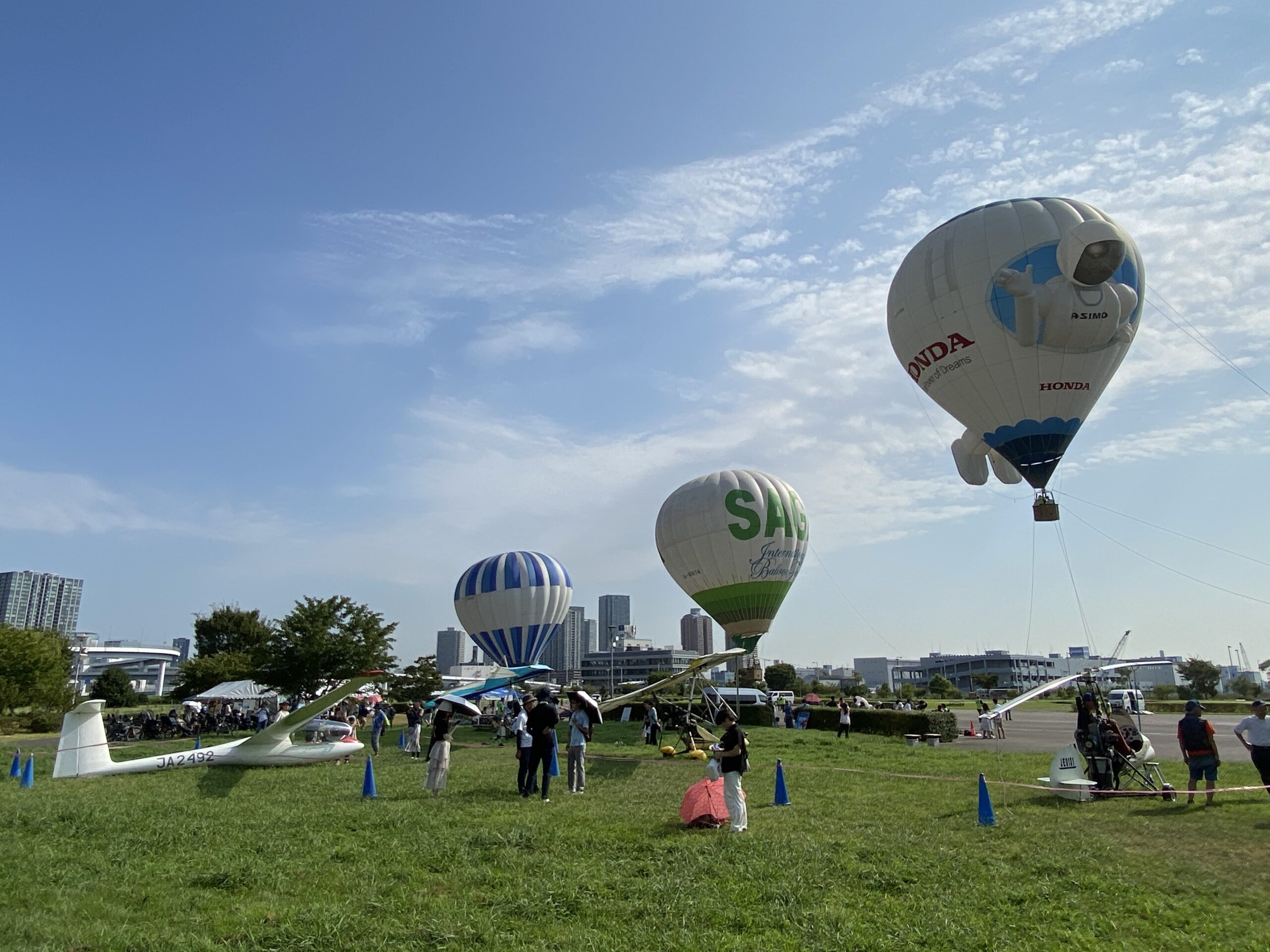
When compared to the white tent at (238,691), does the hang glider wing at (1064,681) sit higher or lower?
higher

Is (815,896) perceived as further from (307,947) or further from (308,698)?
(308,698)

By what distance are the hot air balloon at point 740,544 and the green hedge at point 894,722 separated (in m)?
4.80

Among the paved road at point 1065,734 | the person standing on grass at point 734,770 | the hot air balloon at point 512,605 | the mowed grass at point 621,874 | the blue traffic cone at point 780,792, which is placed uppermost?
the hot air balloon at point 512,605

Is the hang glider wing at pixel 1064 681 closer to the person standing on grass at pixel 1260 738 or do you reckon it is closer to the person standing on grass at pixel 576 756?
the person standing on grass at pixel 1260 738

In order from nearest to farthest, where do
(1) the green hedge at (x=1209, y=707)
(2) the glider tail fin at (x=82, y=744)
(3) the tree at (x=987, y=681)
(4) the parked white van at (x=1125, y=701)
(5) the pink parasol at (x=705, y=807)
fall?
(5) the pink parasol at (x=705, y=807) < (4) the parked white van at (x=1125, y=701) < (2) the glider tail fin at (x=82, y=744) < (1) the green hedge at (x=1209, y=707) < (3) the tree at (x=987, y=681)

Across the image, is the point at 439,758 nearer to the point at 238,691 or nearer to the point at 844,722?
the point at 844,722

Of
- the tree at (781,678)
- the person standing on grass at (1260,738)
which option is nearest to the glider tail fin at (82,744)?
the person standing on grass at (1260,738)

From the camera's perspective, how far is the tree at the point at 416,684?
2016 inches

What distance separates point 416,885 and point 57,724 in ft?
144

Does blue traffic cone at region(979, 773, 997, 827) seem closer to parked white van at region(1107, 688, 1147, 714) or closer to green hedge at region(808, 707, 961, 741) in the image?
parked white van at region(1107, 688, 1147, 714)

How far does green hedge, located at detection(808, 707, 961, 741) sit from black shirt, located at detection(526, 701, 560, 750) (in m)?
20.2

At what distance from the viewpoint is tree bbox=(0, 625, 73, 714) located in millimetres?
38719

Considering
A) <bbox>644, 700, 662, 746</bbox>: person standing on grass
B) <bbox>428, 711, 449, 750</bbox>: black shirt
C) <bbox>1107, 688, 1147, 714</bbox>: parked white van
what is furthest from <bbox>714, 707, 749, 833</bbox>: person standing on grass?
<bbox>644, 700, 662, 746</bbox>: person standing on grass

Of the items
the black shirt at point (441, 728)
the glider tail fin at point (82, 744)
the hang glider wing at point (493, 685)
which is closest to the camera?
the black shirt at point (441, 728)
